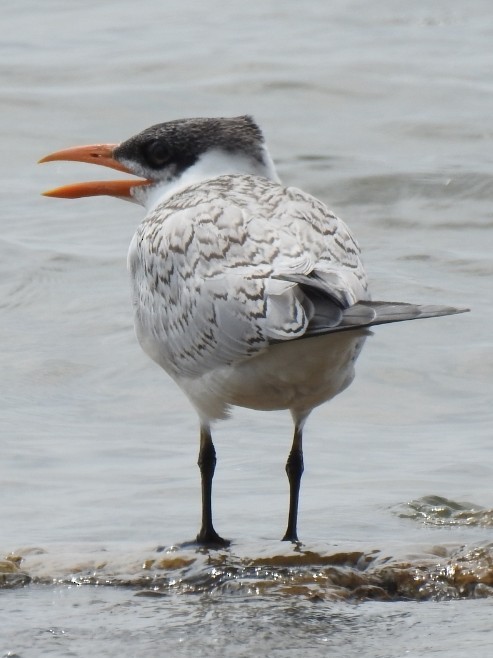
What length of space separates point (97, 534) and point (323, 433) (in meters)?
2.55

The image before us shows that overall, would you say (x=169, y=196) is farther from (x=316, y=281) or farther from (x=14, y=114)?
(x=14, y=114)

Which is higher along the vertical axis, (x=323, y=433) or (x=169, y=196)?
(x=169, y=196)

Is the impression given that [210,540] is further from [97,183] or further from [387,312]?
[97,183]

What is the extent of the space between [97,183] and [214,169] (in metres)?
0.66

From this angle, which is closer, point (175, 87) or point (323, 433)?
point (323, 433)

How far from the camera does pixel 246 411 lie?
991cm

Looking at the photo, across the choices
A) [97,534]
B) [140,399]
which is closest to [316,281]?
[97,534]

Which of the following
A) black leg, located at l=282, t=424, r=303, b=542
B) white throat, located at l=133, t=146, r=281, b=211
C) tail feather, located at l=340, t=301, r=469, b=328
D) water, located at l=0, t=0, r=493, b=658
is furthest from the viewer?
white throat, located at l=133, t=146, r=281, b=211

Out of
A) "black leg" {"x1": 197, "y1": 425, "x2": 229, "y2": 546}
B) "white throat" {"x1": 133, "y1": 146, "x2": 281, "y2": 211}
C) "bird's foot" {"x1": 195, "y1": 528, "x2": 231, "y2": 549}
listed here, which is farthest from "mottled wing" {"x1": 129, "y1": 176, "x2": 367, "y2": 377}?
"bird's foot" {"x1": 195, "y1": 528, "x2": 231, "y2": 549}

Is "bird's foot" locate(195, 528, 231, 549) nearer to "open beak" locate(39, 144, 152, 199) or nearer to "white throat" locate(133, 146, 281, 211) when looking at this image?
"white throat" locate(133, 146, 281, 211)

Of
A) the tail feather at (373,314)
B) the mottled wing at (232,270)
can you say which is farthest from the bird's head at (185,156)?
the tail feather at (373,314)

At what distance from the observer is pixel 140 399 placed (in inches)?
410

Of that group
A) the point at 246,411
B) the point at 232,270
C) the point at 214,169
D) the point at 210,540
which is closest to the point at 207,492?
the point at 210,540

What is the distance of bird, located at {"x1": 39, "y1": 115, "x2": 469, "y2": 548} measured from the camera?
19.0ft
